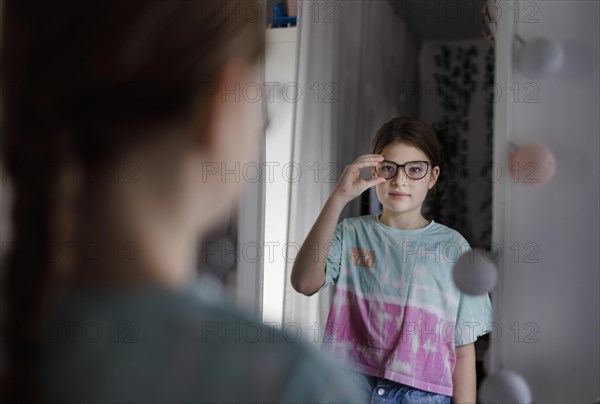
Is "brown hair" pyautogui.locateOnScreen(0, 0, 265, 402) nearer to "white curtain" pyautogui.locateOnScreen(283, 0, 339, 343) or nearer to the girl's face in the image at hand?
the girl's face

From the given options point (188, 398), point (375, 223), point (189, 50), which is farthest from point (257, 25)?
point (375, 223)

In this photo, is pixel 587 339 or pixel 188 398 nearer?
pixel 188 398

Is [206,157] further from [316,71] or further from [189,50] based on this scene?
[316,71]

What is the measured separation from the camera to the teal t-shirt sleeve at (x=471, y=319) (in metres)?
1.14

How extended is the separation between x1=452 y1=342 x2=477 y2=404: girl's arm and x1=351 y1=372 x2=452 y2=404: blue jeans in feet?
0.07

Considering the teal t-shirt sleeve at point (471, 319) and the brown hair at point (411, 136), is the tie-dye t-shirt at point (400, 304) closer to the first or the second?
the teal t-shirt sleeve at point (471, 319)

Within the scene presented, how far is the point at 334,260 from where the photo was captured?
1.18 meters

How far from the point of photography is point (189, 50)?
31 centimetres

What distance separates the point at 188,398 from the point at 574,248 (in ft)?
3.37

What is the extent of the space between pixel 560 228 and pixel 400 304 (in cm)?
34

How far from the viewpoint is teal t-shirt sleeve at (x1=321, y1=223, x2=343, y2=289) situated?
118 cm

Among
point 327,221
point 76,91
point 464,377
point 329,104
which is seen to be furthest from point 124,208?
point 329,104

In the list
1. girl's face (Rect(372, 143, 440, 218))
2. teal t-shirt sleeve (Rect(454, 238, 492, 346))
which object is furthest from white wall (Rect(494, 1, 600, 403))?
girl's face (Rect(372, 143, 440, 218))

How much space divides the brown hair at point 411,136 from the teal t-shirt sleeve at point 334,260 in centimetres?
18
